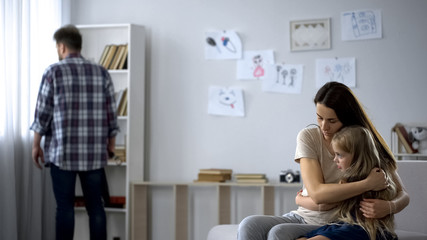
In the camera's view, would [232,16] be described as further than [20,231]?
Yes

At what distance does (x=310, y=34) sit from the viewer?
407cm

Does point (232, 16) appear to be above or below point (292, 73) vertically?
above

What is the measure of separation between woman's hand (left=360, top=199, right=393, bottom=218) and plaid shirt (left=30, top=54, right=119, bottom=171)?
6.00 feet

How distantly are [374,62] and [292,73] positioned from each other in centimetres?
58

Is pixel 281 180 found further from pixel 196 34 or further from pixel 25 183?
pixel 25 183

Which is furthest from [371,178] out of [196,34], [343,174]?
[196,34]

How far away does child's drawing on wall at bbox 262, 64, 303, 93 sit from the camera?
4082mm

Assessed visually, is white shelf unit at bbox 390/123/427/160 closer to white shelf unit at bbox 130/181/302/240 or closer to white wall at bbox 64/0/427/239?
white wall at bbox 64/0/427/239

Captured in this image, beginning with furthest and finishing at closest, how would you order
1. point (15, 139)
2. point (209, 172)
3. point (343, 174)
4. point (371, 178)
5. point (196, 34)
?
1. point (196, 34)
2. point (209, 172)
3. point (15, 139)
4. point (343, 174)
5. point (371, 178)

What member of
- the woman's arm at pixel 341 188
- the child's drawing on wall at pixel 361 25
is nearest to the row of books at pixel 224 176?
the child's drawing on wall at pixel 361 25

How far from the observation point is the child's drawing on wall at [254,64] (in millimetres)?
4133

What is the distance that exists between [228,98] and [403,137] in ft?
4.19

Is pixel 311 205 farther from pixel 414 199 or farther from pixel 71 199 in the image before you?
pixel 71 199

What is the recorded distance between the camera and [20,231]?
380 cm
